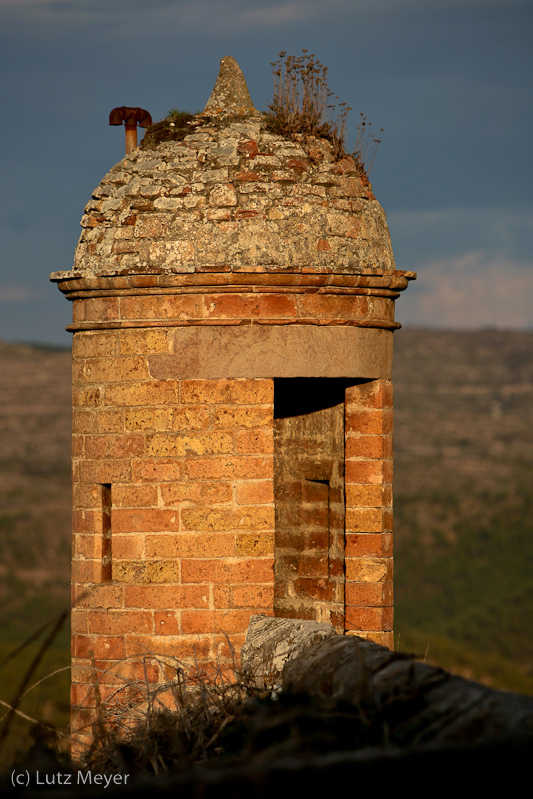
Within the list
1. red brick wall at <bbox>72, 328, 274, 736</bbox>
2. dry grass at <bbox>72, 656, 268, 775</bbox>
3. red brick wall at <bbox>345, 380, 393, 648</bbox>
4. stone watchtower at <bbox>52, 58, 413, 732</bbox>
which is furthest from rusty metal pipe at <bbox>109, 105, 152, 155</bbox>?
dry grass at <bbox>72, 656, 268, 775</bbox>

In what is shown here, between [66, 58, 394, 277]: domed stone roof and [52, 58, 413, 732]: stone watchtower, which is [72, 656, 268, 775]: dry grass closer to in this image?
[52, 58, 413, 732]: stone watchtower

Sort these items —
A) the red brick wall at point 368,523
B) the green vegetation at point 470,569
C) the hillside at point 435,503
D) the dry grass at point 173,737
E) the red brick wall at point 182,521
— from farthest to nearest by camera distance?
1. the hillside at point 435,503
2. the green vegetation at point 470,569
3. the red brick wall at point 368,523
4. the red brick wall at point 182,521
5. the dry grass at point 173,737

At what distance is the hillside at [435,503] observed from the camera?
1040 inches

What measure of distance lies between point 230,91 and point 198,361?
1.99m

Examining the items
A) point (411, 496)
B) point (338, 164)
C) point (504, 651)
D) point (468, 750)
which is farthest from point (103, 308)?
point (411, 496)

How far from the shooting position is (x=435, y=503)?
3291 centimetres

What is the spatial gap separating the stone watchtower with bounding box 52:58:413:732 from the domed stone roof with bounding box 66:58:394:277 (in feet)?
0.04

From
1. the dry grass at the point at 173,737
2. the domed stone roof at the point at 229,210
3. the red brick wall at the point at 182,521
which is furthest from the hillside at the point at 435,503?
the dry grass at the point at 173,737

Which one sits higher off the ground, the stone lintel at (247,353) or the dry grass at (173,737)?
the stone lintel at (247,353)

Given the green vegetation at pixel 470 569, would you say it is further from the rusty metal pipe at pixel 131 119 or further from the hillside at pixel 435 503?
the rusty metal pipe at pixel 131 119

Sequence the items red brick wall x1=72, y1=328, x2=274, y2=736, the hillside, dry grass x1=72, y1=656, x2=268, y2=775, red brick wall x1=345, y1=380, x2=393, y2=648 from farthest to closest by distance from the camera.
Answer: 1. the hillside
2. red brick wall x1=345, y1=380, x2=393, y2=648
3. red brick wall x1=72, y1=328, x2=274, y2=736
4. dry grass x1=72, y1=656, x2=268, y2=775

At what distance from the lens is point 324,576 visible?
7332 millimetres

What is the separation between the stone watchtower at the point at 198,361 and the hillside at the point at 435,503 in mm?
12592

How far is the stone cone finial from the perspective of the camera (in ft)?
21.9
